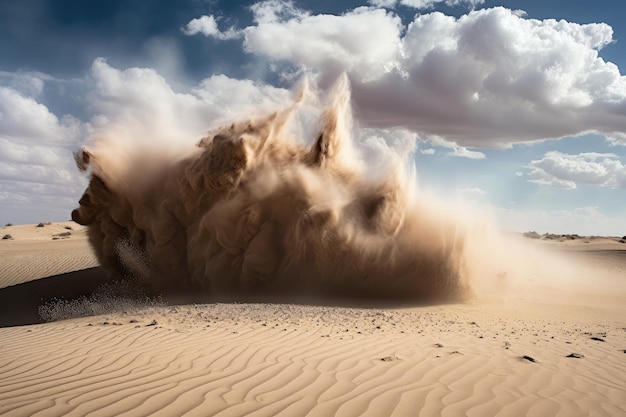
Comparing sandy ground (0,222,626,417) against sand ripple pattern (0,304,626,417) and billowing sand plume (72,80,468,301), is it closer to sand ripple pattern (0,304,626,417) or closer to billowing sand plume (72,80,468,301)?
sand ripple pattern (0,304,626,417)

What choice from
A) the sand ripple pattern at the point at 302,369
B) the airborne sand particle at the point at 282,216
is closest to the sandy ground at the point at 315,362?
the sand ripple pattern at the point at 302,369

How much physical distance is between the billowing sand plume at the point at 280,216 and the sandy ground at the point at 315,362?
3.81 ft

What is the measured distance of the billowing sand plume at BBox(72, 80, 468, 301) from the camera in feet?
32.2

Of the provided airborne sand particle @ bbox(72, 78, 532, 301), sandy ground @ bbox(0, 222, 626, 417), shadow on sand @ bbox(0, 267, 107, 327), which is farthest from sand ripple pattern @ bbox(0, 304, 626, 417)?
shadow on sand @ bbox(0, 267, 107, 327)

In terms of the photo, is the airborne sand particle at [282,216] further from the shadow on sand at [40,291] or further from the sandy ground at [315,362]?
the shadow on sand at [40,291]

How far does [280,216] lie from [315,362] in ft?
19.3

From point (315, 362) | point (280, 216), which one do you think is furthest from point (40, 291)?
point (315, 362)

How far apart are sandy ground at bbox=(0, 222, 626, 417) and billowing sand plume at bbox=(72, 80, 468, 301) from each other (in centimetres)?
116

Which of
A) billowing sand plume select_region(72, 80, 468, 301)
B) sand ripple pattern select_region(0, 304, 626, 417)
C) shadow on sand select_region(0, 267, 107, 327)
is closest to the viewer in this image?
sand ripple pattern select_region(0, 304, 626, 417)

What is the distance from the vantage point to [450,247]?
9.64 meters

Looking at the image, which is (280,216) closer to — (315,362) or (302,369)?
(315,362)

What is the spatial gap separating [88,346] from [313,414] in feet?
11.4

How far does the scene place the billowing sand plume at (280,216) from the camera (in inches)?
387

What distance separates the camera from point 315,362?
4883mm
